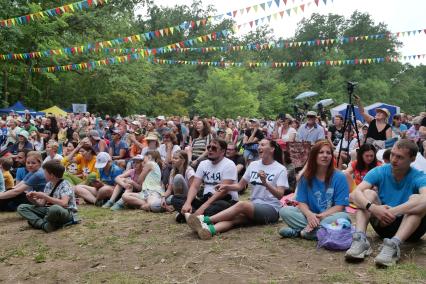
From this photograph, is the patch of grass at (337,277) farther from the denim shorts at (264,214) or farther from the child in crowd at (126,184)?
the child in crowd at (126,184)

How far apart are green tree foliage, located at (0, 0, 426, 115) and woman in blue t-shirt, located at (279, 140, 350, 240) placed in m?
19.8

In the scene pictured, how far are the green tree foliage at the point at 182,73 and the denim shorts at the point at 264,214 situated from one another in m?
19.1

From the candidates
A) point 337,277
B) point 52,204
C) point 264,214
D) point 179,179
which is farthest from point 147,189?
point 337,277

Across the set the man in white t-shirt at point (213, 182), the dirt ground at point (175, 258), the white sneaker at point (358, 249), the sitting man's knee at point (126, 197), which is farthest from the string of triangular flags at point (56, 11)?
the white sneaker at point (358, 249)

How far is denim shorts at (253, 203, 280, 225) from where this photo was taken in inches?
230

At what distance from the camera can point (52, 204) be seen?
657 cm

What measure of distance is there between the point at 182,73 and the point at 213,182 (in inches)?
1630

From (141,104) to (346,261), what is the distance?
34776mm

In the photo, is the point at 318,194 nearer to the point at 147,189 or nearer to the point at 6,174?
the point at 147,189

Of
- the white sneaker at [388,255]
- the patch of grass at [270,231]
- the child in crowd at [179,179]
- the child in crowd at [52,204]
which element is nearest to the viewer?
the white sneaker at [388,255]

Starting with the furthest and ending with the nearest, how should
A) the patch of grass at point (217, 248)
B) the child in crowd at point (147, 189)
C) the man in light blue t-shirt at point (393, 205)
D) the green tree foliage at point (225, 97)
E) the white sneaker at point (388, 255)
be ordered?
the green tree foliage at point (225, 97) → the child in crowd at point (147, 189) → the patch of grass at point (217, 248) → the man in light blue t-shirt at point (393, 205) → the white sneaker at point (388, 255)

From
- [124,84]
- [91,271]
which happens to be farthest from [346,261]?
[124,84]

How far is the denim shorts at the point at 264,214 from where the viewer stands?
19.2 feet

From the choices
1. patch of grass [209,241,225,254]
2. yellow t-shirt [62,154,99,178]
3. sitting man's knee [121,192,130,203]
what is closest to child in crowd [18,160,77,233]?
sitting man's knee [121,192,130,203]
